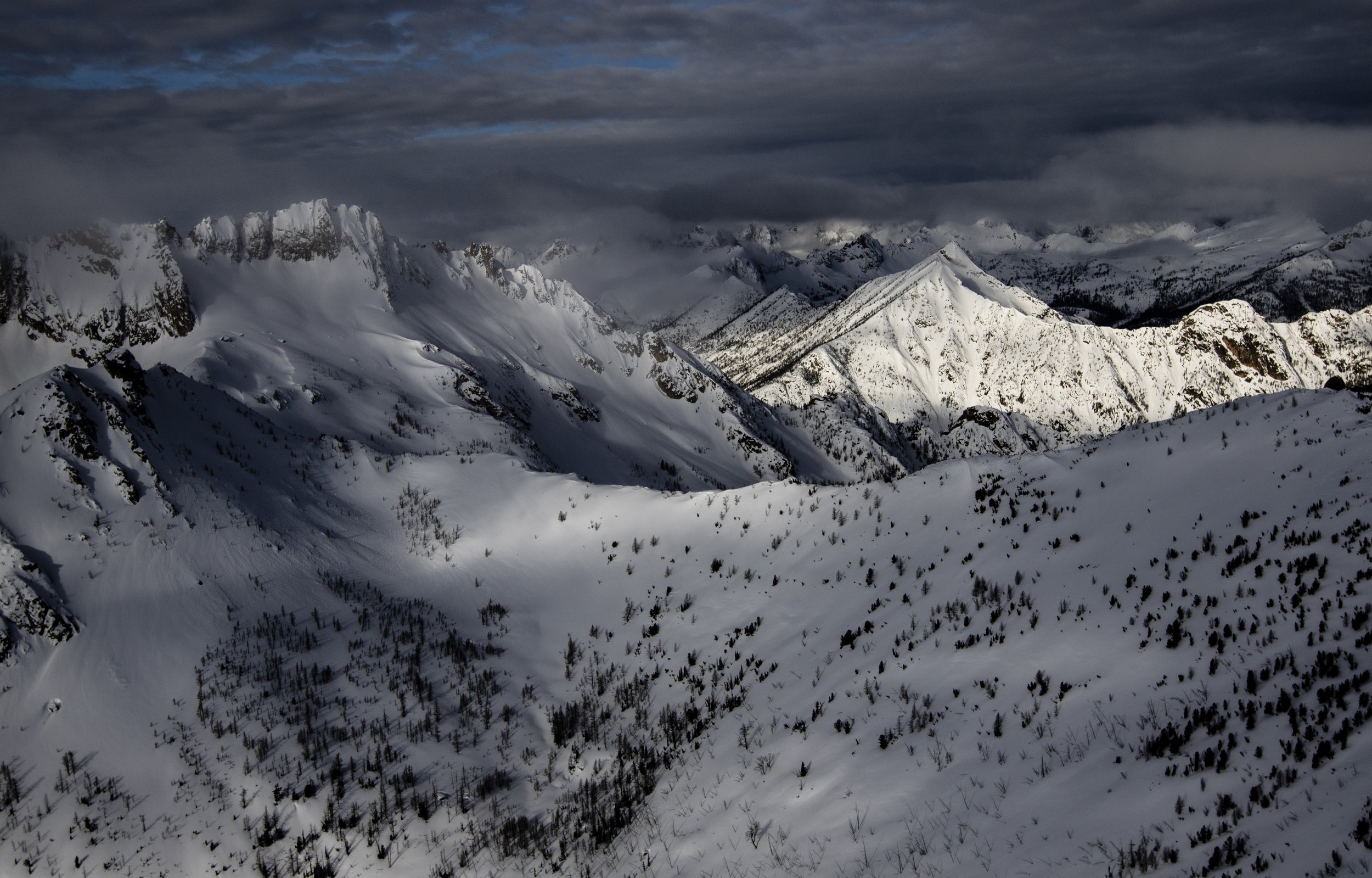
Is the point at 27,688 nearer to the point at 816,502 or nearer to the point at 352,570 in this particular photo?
the point at 352,570

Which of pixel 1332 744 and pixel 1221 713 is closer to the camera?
pixel 1332 744

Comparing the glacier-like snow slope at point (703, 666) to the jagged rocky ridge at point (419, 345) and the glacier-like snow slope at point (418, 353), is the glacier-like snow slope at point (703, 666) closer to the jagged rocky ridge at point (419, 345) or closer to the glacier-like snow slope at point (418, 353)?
the jagged rocky ridge at point (419, 345)

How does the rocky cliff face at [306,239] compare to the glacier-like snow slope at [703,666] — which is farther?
the rocky cliff face at [306,239]

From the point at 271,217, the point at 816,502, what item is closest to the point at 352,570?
the point at 816,502

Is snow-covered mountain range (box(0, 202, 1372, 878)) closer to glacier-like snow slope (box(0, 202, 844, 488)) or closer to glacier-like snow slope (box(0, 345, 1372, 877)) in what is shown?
glacier-like snow slope (box(0, 345, 1372, 877))

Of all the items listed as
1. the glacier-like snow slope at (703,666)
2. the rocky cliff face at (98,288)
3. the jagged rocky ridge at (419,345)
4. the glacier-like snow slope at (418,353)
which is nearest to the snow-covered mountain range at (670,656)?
the glacier-like snow slope at (703,666)

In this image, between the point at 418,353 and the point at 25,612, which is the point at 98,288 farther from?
the point at 25,612

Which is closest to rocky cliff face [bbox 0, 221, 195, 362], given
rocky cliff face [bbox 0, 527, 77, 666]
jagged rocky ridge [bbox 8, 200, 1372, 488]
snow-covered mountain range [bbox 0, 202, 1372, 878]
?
jagged rocky ridge [bbox 8, 200, 1372, 488]
